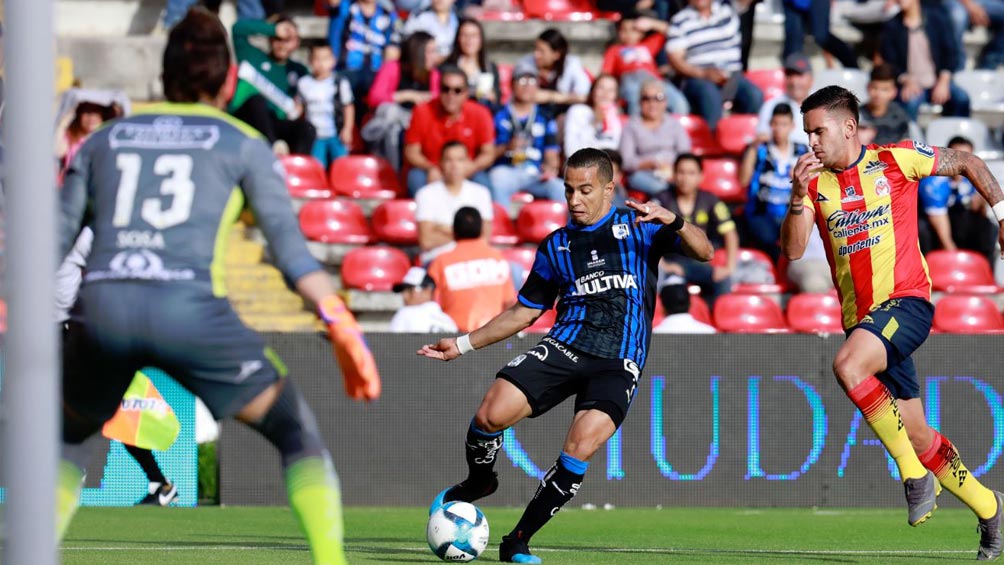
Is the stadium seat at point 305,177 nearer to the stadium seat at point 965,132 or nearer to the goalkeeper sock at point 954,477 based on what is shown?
the stadium seat at point 965,132

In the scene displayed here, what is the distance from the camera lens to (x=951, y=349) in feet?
43.4

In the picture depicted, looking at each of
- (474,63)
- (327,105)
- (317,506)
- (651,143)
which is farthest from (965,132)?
(317,506)

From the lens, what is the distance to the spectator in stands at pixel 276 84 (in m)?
16.6

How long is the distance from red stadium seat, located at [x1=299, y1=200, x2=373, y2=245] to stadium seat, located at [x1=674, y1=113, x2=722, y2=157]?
12.4 ft

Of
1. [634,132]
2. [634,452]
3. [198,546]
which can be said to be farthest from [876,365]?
[634,132]

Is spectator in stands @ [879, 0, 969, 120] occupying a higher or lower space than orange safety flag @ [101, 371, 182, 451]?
higher

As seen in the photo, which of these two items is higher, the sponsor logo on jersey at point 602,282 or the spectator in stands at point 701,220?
the sponsor logo on jersey at point 602,282

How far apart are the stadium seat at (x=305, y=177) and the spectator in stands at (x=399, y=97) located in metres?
0.72

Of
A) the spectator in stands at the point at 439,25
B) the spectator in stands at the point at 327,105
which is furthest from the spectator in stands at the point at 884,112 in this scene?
the spectator in stands at the point at 327,105

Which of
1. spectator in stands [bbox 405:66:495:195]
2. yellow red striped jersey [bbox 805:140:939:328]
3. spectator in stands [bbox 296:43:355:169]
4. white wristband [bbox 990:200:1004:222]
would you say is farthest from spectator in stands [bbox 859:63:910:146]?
white wristband [bbox 990:200:1004:222]

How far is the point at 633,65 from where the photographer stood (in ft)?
56.8

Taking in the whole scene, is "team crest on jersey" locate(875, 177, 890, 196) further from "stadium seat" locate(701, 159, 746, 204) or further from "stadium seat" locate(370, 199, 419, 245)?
"stadium seat" locate(701, 159, 746, 204)

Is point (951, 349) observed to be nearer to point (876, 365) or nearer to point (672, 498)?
point (672, 498)

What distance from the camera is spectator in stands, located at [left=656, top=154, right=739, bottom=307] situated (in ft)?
49.2
